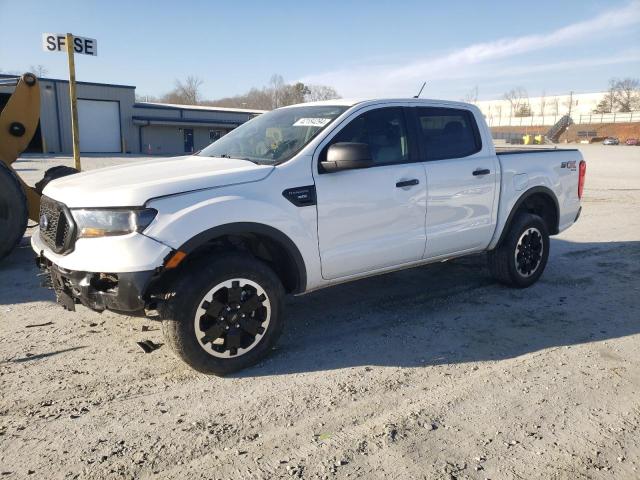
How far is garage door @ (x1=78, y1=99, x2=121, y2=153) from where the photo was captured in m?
40.0

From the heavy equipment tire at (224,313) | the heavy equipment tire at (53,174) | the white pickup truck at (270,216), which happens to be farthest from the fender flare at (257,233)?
the heavy equipment tire at (53,174)

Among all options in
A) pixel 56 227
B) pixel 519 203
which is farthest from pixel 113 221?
pixel 519 203

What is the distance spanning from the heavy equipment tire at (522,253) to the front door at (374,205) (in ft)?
4.35

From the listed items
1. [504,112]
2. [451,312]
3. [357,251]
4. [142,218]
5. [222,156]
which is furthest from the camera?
[504,112]

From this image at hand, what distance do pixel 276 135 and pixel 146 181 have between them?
1323 millimetres

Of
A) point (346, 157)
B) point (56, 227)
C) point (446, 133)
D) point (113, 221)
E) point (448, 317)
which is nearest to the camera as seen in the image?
point (113, 221)

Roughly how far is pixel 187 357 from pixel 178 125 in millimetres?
42917

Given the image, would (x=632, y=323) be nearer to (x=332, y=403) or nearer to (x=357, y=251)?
(x=357, y=251)

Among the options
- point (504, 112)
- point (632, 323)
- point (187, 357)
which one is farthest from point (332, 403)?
point (504, 112)

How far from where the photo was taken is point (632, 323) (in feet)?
15.6

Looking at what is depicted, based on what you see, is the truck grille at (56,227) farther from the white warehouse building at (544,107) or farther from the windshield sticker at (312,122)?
the white warehouse building at (544,107)

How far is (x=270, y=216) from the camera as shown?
3742 millimetres

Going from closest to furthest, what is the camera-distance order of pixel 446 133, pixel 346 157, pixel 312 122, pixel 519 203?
1. pixel 346 157
2. pixel 312 122
3. pixel 446 133
4. pixel 519 203

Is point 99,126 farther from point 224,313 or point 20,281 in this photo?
point 224,313
